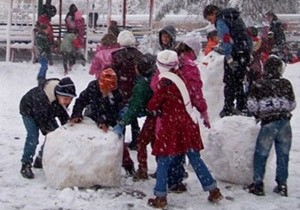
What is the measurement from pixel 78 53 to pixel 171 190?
10.5 m

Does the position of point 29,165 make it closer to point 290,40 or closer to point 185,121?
point 185,121

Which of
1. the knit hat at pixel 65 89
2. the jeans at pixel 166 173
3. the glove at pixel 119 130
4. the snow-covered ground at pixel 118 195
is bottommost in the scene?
the snow-covered ground at pixel 118 195

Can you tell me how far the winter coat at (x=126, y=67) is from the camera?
745 centimetres

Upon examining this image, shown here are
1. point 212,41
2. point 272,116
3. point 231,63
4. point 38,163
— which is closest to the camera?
point 272,116

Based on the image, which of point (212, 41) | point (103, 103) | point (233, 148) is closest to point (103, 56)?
point (212, 41)

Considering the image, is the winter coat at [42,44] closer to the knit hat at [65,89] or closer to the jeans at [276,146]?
the knit hat at [65,89]

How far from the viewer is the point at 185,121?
20.2 feet

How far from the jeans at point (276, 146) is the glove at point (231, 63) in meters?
1.46

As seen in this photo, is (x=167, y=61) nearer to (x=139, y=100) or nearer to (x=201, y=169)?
(x=139, y=100)

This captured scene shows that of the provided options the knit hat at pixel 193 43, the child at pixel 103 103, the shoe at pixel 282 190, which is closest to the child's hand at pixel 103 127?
the child at pixel 103 103

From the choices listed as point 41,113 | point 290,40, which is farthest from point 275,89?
point 290,40

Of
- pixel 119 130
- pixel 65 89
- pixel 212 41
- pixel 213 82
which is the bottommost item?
pixel 119 130

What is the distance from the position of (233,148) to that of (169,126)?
105cm

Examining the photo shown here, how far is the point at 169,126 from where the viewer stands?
6.13m
